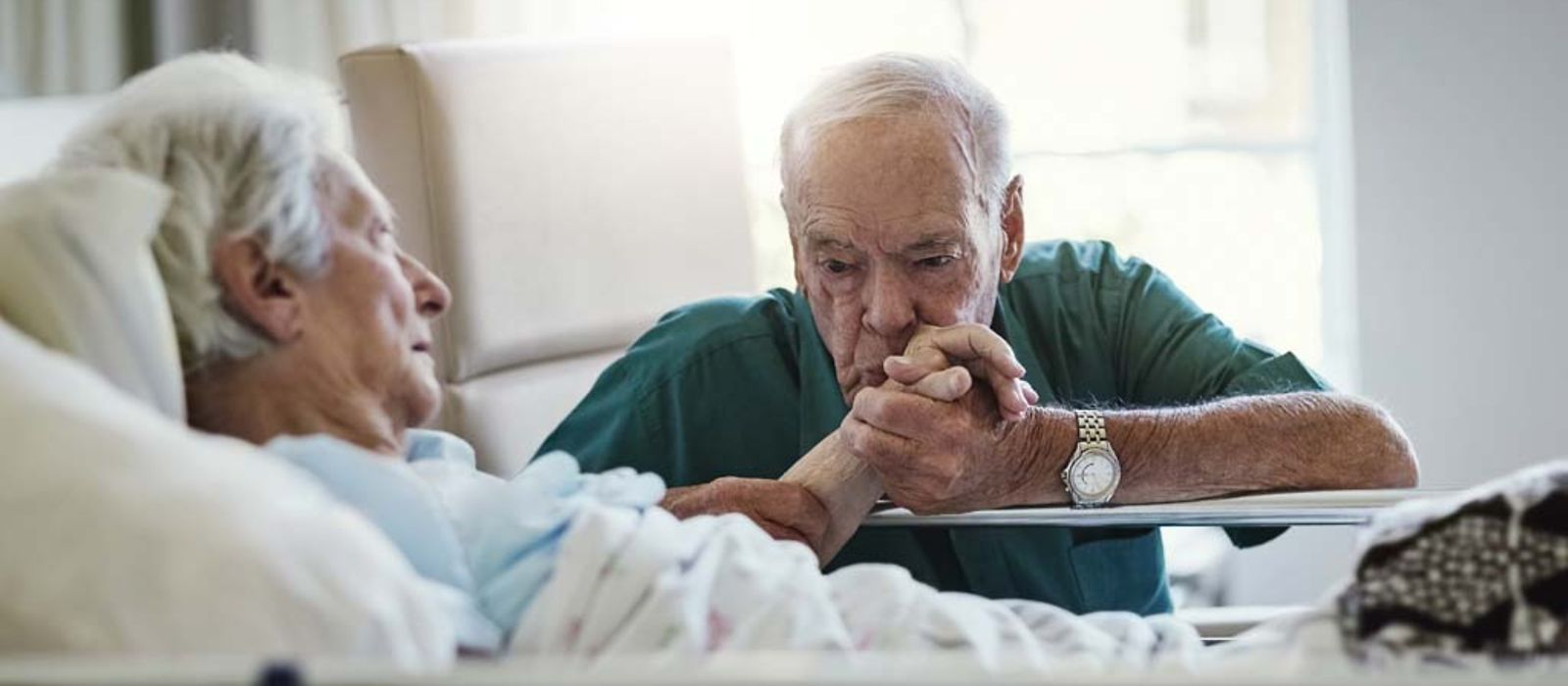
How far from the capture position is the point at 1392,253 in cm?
358

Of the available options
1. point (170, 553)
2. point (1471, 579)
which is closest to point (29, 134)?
point (170, 553)

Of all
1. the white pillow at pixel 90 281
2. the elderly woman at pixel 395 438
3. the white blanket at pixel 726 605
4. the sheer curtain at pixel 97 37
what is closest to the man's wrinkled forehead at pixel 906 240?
the elderly woman at pixel 395 438

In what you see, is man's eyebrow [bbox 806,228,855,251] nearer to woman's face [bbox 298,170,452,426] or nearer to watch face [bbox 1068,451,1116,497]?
watch face [bbox 1068,451,1116,497]

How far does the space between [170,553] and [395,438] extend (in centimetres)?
59

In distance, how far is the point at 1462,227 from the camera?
11.6ft

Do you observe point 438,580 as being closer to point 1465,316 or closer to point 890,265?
point 890,265

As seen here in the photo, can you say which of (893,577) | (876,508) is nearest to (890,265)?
(876,508)

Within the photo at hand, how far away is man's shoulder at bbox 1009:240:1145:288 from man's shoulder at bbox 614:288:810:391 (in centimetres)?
27

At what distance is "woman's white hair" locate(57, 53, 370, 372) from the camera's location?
59.9 inches

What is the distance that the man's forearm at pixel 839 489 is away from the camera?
78.4 inches

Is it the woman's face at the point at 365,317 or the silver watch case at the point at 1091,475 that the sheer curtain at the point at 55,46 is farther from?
the silver watch case at the point at 1091,475

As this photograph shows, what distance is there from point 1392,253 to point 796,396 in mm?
1681

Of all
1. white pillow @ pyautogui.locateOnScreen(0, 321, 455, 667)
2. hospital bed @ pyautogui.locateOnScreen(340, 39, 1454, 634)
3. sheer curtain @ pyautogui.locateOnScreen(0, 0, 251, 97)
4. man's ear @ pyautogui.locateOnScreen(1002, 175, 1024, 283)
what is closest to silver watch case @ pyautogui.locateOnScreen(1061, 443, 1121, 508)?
man's ear @ pyautogui.locateOnScreen(1002, 175, 1024, 283)

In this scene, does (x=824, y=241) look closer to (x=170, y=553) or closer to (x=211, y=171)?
(x=211, y=171)
